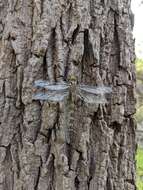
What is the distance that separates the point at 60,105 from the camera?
6.31 ft

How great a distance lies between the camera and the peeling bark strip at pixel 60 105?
1908 millimetres

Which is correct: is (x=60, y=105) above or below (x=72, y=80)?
below

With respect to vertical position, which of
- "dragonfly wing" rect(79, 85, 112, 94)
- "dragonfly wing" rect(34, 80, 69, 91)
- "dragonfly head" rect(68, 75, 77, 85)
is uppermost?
"dragonfly head" rect(68, 75, 77, 85)

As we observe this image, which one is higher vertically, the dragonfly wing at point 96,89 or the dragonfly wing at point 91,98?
the dragonfly wing at point 96,89

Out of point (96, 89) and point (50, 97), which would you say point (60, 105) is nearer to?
point (50, 97)

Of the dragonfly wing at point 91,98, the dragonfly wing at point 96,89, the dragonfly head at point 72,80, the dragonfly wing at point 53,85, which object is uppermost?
the dragonfly head at point 72,80

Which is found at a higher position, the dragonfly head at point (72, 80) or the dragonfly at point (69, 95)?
the dragonfly head at point (72, 80)

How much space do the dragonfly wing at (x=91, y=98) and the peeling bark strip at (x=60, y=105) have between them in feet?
0.11

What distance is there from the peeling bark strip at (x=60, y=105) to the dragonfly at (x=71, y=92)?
0.02 metres

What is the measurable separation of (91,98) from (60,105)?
14 centimetres

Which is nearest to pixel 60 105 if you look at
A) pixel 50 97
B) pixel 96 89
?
pixel 50 97

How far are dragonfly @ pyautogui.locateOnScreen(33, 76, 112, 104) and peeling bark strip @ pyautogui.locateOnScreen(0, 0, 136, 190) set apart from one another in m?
0.02

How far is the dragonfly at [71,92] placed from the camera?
1.92 metres

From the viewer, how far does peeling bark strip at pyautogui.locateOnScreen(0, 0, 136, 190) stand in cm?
191
